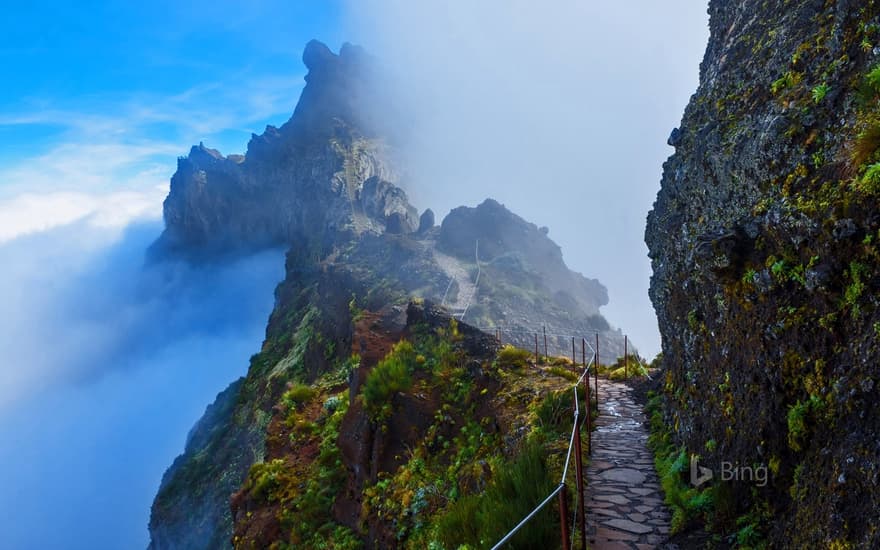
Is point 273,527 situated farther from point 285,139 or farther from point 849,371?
point 285,139

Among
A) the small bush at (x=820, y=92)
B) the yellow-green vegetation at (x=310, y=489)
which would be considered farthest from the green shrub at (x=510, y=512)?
the yellow-green vegetation at (x=310, y=489)

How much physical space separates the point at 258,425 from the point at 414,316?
20.3 m

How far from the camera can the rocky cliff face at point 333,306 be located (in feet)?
40.7

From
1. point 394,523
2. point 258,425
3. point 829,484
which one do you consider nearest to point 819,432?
point 829,484

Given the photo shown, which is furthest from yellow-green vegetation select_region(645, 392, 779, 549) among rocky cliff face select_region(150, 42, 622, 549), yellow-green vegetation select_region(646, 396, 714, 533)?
rocky cliff face select_region(150, 42, 622, 549)

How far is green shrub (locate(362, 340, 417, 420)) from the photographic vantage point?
1251cm

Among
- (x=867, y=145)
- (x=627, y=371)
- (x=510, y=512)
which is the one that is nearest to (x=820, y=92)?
(x=867, y=145)

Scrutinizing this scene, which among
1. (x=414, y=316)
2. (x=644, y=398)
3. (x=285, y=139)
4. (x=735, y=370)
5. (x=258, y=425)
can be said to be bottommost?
(x=258, y=425)

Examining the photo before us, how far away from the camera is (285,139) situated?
369 feet

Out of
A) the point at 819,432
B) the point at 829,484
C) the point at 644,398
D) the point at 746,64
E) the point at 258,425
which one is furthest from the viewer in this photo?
the point at 258,425

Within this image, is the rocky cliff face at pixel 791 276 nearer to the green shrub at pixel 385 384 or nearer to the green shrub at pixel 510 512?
the green shrub at pixel 510 512

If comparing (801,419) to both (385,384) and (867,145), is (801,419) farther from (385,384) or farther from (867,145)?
(385,384)

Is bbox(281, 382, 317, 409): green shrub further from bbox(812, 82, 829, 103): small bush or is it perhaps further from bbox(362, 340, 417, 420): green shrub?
Result: bbox(812, 82, 829, 103): small bush

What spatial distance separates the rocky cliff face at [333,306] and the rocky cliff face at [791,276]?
14.7 ft
